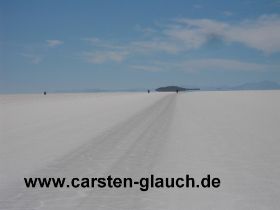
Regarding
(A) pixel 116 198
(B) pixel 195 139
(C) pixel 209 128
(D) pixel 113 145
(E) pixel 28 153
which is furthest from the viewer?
(C) pixel 209 128

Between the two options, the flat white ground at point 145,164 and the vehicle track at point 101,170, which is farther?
the flat white ground at point 145,164

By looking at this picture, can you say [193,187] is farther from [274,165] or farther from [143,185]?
[274,165]

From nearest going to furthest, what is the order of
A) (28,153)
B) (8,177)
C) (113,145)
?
(8,177) → (28,153) → (113,145)

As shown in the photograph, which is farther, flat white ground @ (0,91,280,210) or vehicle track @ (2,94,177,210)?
flat white ground @ (0,91,280,210)

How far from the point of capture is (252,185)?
6844mm

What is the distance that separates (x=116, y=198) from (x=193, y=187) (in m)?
1.24

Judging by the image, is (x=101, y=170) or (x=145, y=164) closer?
(x=101, y=170)

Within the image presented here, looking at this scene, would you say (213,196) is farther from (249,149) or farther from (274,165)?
(249,149)

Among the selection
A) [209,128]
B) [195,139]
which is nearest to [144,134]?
[195,139]

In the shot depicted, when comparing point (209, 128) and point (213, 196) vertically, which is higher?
point (209, 128)

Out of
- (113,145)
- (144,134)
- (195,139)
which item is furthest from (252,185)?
(144,134)

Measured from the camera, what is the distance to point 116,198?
19.6ft

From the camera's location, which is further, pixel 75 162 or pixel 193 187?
pixel 75 162

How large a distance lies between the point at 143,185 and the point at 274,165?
10.1 ft
